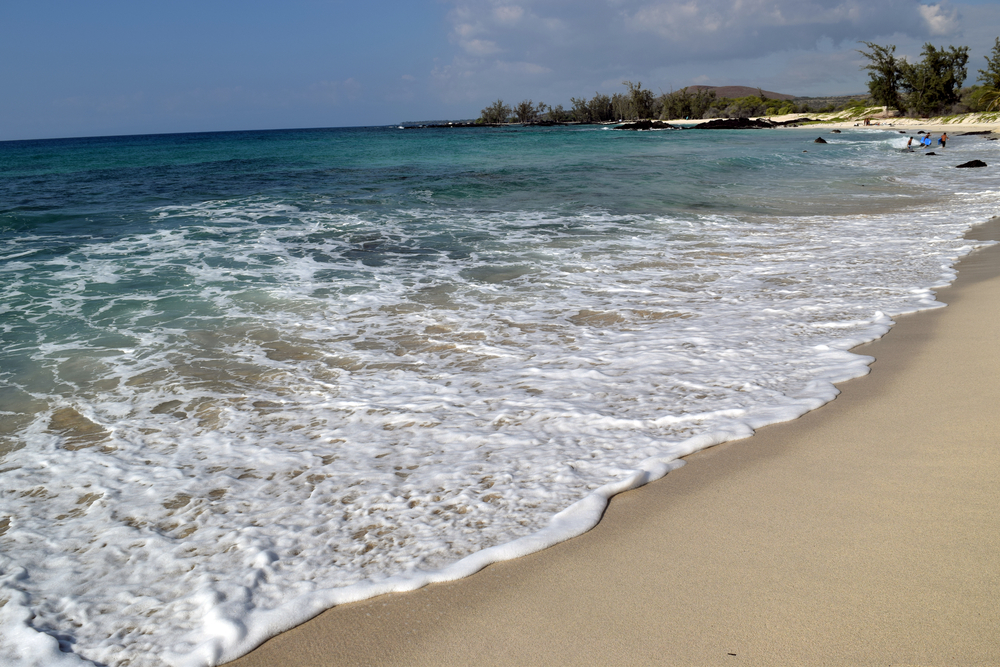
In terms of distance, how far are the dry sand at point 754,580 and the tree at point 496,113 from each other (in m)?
124

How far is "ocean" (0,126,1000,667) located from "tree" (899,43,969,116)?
6070 cm

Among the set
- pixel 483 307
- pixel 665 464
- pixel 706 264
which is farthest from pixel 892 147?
pixel 665 464

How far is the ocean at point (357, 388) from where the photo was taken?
2.41m

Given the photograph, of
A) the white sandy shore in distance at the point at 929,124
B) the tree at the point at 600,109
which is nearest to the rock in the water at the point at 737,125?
the white sandy shore in distance at the point at 929,124

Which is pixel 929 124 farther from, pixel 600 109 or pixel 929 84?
pixel 600 109

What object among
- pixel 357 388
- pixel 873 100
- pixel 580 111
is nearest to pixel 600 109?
pixel 580 111

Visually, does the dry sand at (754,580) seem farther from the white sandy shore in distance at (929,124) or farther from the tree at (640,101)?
the tree at (640,101)

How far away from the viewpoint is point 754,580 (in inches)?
85.7

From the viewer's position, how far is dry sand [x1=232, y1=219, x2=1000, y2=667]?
1.91 m

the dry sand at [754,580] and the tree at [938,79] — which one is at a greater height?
the tree at [938,79]

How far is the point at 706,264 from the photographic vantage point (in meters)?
7.63

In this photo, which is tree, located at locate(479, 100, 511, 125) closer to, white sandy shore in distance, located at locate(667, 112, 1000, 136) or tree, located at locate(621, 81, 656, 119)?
tree, located at locate(621, 81, 656, 119)

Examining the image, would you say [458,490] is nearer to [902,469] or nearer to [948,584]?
[948,584]

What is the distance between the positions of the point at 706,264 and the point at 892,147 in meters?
31.7
